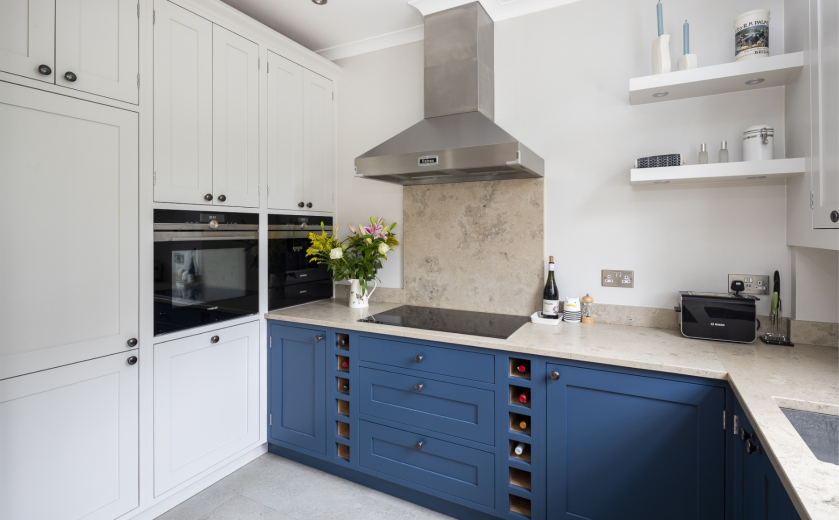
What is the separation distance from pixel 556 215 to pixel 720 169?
0.78 metres

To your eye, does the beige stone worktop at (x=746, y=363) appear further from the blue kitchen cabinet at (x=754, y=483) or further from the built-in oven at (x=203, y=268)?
the built-in oven at (x=203, y=268)

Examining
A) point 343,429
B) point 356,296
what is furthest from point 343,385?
point 356,296

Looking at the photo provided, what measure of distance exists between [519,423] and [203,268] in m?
1.71

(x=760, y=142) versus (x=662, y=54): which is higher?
(x=662, y=54)

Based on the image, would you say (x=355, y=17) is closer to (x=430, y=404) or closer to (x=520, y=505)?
(x=430, y=404)

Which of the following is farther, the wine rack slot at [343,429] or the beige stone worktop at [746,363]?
the wine rack slot at [343,429]

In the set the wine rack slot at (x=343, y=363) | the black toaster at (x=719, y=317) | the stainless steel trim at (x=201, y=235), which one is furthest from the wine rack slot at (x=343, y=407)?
the black toaster at (x=719, y=317)

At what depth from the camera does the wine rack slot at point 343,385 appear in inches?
92.6

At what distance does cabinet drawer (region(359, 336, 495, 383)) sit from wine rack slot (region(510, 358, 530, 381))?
89mm

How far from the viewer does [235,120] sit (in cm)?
234

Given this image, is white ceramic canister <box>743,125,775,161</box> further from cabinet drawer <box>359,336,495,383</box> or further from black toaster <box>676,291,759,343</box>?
cabinet drawer <box>359,336,495,383</box>

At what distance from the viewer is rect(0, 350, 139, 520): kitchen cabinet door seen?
1.53 meters

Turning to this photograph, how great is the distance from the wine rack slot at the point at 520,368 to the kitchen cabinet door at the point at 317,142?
1719mm

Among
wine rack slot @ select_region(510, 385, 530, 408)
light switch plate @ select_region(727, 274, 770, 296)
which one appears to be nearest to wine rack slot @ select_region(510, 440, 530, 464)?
wine rack slot @ select_region(510, 385, 530, 408)
